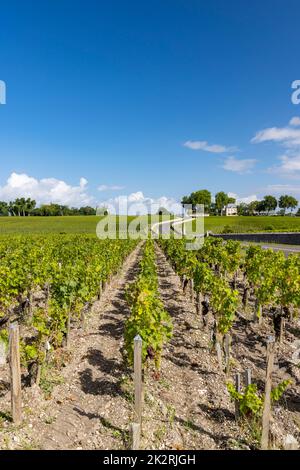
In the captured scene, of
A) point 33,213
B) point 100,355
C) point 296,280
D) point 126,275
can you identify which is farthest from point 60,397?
point 33,213

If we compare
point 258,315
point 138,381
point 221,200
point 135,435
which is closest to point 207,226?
point 258,315

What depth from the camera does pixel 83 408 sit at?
5.14 m

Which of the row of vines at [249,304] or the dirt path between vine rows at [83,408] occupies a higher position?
the row of vines at [249,304]

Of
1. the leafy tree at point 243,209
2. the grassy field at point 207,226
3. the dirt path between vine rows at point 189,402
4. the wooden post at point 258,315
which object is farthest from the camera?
the leafy tree at point 243,209

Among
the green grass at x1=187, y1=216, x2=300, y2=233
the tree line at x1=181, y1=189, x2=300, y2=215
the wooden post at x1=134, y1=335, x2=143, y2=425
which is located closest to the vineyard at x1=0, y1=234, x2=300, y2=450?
the wooden post at x1=134, y1=335, x2=143, y2=425

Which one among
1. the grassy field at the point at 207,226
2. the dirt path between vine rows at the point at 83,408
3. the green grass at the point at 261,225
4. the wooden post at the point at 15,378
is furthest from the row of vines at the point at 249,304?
the grassy field at the point at 207,226

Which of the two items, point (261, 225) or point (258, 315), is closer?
point (258, 315)

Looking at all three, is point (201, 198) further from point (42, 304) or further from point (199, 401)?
point (199, 401)

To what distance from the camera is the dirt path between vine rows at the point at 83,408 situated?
436 cm

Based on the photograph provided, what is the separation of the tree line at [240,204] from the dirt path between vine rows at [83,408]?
410 feet

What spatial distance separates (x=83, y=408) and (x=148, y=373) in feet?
4.97

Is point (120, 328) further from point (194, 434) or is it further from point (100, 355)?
point (194, 434)

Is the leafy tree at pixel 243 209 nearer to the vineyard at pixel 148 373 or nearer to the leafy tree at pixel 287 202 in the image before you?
the leafy tree at pixel 287 202

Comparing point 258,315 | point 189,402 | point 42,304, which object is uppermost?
point 258,315
